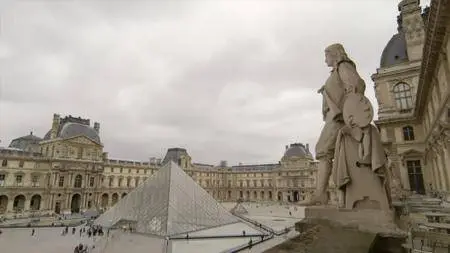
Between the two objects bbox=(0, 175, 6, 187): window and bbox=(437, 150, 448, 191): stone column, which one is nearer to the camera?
bbox=(437, 150, 448, 191): stone column

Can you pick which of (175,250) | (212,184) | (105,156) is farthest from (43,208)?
(212,184)

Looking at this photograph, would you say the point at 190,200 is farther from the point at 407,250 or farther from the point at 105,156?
the point at 105,156

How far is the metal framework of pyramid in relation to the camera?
24.7 metres

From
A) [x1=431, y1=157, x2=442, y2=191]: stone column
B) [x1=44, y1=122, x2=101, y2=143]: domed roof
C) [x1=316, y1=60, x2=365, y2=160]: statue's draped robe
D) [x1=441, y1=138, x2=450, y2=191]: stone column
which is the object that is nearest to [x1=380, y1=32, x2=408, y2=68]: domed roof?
[x1=431, y1=157, x2=442, y2=191]: stone column

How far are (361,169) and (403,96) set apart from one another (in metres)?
25.0

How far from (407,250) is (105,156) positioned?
57.5 meters

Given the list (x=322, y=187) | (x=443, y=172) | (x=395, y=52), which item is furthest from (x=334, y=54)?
(x=395, y=52)

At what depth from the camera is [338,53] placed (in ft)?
14.7

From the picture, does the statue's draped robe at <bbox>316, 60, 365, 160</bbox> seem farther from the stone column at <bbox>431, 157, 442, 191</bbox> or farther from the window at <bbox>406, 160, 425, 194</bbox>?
the window at <bbox>406, 160, 425, 194</bbox>

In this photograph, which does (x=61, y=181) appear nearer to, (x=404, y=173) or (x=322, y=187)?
(x=404, y=173)

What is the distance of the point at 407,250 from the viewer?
3064 mm

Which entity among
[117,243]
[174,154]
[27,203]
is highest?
[174,154]

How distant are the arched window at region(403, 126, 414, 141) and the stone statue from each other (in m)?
22.7

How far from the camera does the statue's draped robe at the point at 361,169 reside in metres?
3.72
